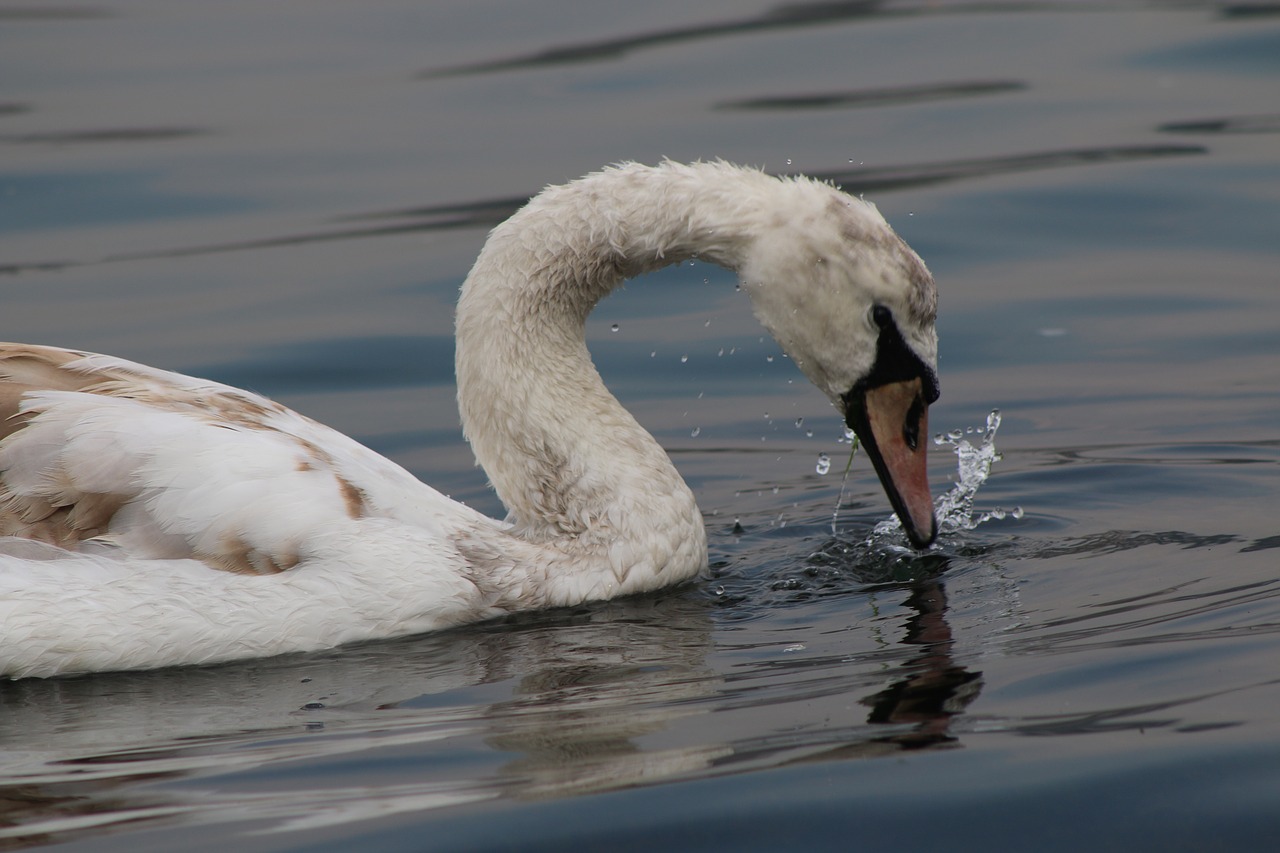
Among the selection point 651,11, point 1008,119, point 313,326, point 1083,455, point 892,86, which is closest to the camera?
point 1083,455

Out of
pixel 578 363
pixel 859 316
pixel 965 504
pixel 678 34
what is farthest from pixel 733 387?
pixel 678 34

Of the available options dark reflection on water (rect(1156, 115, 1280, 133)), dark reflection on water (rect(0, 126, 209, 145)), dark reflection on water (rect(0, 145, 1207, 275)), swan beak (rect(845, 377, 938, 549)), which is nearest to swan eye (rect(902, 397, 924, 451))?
swan beak (rect(845, 377, 938, 549))

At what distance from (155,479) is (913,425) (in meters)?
2.41

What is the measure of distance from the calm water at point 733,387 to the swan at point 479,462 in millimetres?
166

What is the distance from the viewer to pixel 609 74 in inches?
579

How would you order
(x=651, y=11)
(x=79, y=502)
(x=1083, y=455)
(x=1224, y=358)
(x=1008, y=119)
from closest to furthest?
(x=79, y=502) → (x=1083, y=455) → (x=1224, y=358) → (x=1008, y=119) → (x=651, y=11)

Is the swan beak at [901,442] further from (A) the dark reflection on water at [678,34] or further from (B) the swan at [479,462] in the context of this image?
(A) the dark reflection on water at [678,34]

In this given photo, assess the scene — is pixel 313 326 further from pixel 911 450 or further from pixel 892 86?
pixel 892 86

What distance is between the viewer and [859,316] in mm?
5828

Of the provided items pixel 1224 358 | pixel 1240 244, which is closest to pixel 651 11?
pixel 1240 244

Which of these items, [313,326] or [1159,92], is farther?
[1159,92]

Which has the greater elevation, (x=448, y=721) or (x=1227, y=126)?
(x=1227, y=126)

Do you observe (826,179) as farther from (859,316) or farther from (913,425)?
(859,316)

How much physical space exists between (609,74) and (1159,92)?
4263 mm
